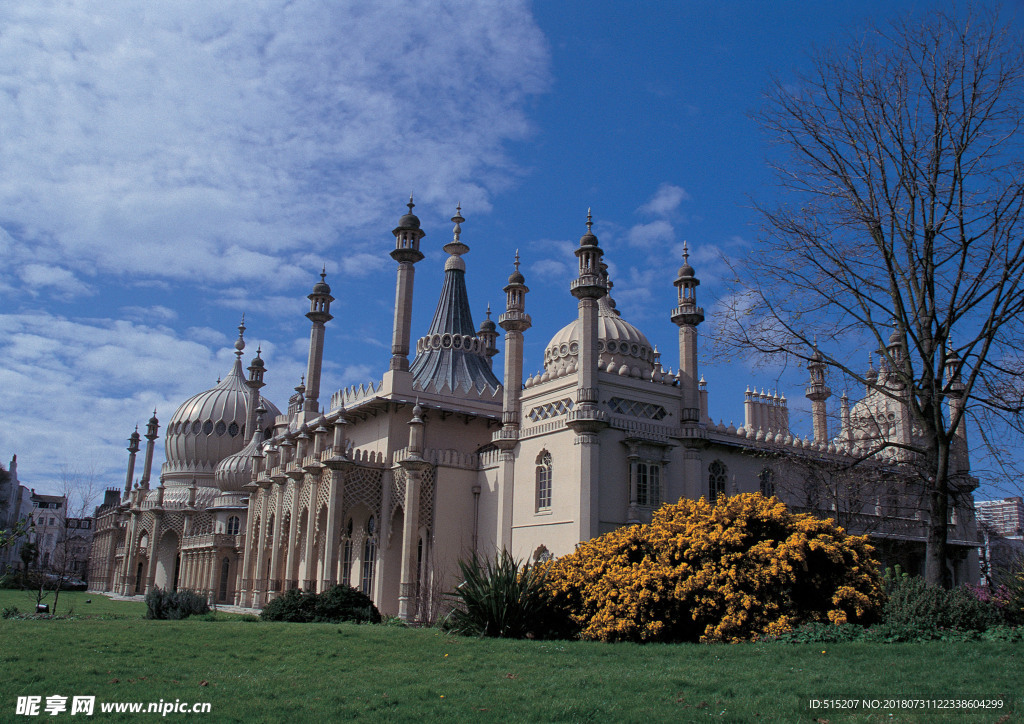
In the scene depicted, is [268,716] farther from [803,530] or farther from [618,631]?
[803,530]

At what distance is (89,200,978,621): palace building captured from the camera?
23.0 meters

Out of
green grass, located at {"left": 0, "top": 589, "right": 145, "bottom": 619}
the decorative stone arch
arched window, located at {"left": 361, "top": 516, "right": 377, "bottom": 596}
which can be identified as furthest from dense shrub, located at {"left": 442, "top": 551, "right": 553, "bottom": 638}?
the decorative stone arch

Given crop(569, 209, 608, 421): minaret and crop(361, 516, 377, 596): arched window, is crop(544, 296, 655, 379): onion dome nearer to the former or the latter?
crop(569, 209, 608, 421): minaret

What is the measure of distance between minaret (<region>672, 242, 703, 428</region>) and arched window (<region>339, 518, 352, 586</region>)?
13.1 m

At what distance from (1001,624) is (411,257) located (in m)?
21.0

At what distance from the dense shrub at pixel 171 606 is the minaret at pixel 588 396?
973cm

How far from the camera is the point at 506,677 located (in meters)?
9.57

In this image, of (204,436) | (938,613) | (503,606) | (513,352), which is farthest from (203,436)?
(938,613)

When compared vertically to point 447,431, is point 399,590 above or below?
below

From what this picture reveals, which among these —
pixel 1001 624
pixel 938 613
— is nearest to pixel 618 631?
pixel 938 613

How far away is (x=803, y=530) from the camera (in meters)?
13.4

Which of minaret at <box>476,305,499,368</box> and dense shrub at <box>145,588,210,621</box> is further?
minaret at <box>476,305,499,368</box>

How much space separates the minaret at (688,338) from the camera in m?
25.0

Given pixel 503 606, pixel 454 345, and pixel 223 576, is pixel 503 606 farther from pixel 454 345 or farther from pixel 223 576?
pixel 223 576
